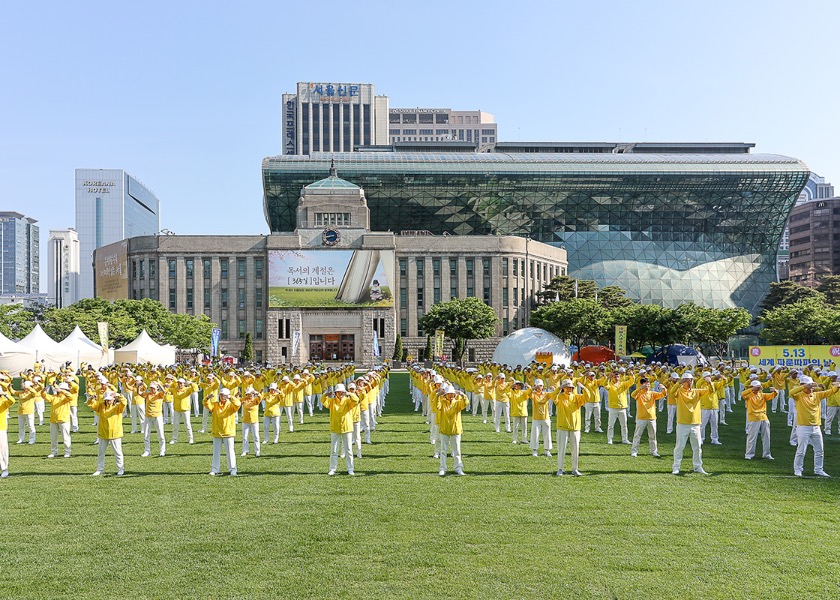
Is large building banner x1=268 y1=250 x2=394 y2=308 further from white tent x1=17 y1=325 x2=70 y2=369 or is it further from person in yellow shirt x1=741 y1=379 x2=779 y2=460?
person in yellow shirt x1=741 y1=379 x2=779 y2=460

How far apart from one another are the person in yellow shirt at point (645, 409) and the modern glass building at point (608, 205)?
82518mm

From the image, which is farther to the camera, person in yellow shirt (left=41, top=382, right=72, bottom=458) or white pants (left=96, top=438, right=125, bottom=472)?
→ person in yellow shirt (left=41, top=382, right=72, bottom=458)

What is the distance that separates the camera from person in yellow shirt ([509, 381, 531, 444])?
814 inches

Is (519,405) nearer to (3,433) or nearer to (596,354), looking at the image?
(3,433)

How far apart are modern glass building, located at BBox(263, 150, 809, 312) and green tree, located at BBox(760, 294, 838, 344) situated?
3510cm

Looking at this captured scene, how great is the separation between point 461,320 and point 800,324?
29458 millimetres

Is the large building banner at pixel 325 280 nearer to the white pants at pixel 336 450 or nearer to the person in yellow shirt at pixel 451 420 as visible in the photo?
the white pants at pixel 336 450

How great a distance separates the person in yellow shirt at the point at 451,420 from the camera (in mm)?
16172

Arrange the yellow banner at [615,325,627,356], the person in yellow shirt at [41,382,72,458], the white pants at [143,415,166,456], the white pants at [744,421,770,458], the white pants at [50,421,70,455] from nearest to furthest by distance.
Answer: the white pants at [744,421,770,458], the person in yellow shirt at [41,382,72,458], the white pants at [50,421,70,455], the white pants at [143,415,166,456], the yellow banner at [615,325,627,356]

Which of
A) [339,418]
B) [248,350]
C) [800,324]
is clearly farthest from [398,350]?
[339,418]

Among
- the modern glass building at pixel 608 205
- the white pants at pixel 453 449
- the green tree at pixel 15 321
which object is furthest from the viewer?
the modern glass building at pixel 608 205

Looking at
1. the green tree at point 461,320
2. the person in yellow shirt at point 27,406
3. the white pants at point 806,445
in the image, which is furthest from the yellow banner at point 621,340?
the person in yellow shirt at point 27,406

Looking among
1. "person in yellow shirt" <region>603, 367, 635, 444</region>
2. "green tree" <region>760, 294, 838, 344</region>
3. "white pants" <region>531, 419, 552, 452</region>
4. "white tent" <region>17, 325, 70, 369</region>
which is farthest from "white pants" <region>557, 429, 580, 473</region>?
"green tree" <region>760, 294, 838, 344</region>

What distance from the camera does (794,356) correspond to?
40.0m
